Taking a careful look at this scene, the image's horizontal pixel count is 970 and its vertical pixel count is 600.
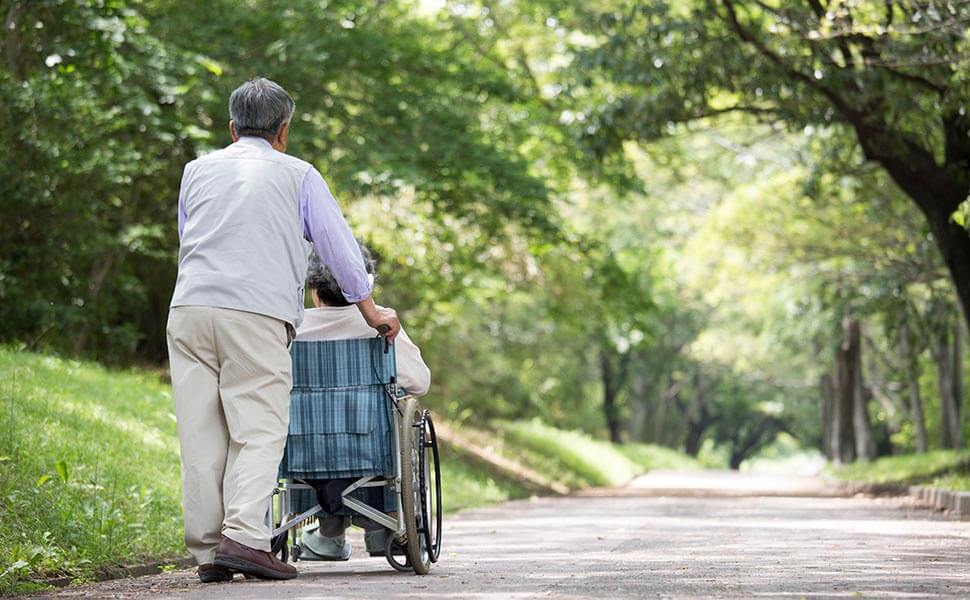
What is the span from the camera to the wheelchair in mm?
6762

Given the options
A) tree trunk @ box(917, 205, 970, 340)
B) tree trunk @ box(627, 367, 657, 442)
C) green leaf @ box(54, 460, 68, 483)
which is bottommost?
tree trunk @ box(627, 367, 657, 442)

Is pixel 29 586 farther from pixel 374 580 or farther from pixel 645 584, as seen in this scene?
pixel 645 584

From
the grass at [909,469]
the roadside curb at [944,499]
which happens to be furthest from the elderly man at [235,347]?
the grass at [909,469]

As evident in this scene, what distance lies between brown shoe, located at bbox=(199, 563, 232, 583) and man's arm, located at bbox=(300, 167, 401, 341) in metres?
1.35

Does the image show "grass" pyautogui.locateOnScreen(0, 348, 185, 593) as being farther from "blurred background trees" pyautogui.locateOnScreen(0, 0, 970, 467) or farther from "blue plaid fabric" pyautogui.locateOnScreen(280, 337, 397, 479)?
"blurred background trees" pyautogui.locateOnScreen(0, 0, 970, 467)

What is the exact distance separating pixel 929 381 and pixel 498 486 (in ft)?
82.7

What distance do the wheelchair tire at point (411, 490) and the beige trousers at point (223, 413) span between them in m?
0.62

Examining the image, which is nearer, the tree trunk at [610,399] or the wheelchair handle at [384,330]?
the wheelchair handle at [384,330]

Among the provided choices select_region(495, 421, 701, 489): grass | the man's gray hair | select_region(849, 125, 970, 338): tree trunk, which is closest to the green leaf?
the man's gray hair

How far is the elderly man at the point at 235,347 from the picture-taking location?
6156mm

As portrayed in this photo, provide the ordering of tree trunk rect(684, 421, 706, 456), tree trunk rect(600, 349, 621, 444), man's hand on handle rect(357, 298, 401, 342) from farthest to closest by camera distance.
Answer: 1. tree trunk rect(684, 421, 706, 456)
2. tree trunk rect(600, 349, 621, 444)
3. man's hand on handle rect(357, 298, 401, 342)

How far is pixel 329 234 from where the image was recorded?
6488mm

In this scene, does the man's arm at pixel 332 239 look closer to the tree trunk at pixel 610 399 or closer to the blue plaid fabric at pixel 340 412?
the blue plaid fabric at pixel 340 412

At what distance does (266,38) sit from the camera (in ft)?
60.2
